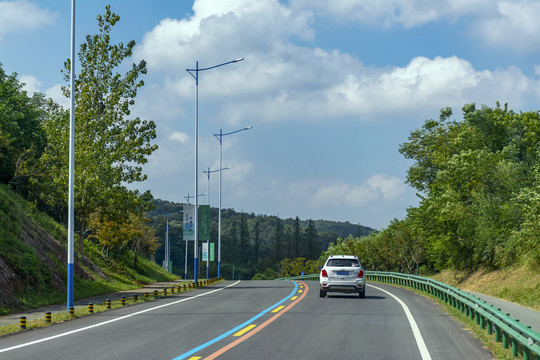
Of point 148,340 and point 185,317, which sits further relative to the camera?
point 185,317

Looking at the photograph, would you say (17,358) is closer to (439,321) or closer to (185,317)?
(185,317)

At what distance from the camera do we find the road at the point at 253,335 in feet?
34.9

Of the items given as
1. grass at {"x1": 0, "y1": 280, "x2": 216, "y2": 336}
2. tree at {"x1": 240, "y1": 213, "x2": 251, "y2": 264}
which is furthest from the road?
tree at {"x1": 240, "y1": 213, "x2": 251, "y2": 264}

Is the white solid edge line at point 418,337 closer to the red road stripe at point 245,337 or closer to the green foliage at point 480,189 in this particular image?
the red road stripe at point 245,337

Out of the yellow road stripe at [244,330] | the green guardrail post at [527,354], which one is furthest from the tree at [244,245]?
the green guardrail post at [527,354]

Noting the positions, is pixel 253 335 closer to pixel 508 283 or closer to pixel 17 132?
pixel 508 283

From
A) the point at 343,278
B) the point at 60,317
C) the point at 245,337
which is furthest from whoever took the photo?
the point at 343,278

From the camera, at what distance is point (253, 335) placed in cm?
1302

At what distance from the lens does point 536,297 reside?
922 inches

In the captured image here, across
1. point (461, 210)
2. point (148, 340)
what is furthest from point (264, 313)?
point (461, 210)

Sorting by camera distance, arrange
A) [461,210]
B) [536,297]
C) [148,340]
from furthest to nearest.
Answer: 1. [461,210]
2. [536,297]
3. [148,340]

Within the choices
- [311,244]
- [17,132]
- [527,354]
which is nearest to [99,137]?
[17,132]

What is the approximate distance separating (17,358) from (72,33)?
1218 centimetres

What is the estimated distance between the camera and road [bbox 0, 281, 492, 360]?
10.6 meters
